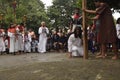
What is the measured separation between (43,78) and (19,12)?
38751mm

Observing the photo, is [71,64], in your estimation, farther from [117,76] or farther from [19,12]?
[19,12]

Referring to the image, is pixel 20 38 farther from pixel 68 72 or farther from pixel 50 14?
pixel 50 14

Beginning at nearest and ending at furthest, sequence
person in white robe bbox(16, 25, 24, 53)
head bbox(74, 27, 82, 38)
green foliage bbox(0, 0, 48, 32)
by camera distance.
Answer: head bbox(74, 27, 82, 38), person in white robe bbox(16, 25, 24, 53), green foliage bbox(0, 0, 48, 32)

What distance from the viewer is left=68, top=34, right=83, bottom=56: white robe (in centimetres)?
1430

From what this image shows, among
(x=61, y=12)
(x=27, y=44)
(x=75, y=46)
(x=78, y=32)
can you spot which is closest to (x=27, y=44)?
(x=27, y=44)

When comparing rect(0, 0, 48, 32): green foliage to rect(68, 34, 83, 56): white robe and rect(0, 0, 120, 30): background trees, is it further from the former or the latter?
rect(68, 34, 83, 56): white robe

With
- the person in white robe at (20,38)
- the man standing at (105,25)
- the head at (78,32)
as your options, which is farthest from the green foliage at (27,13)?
the man standing at (105,25)

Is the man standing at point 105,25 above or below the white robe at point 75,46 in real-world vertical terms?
above

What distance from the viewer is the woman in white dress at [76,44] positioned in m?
14.3

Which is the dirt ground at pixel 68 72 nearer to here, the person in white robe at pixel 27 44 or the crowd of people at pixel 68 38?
the crowd of people at pixel 68 38

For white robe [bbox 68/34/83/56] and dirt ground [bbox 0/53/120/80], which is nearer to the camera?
dirt ground [bbox 0/53/120/80]

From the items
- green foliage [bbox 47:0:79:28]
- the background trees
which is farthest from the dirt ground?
green foliage [bbox 47:0:79:28]

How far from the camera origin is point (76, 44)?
14758 millimetres

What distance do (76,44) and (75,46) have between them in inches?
6.0
